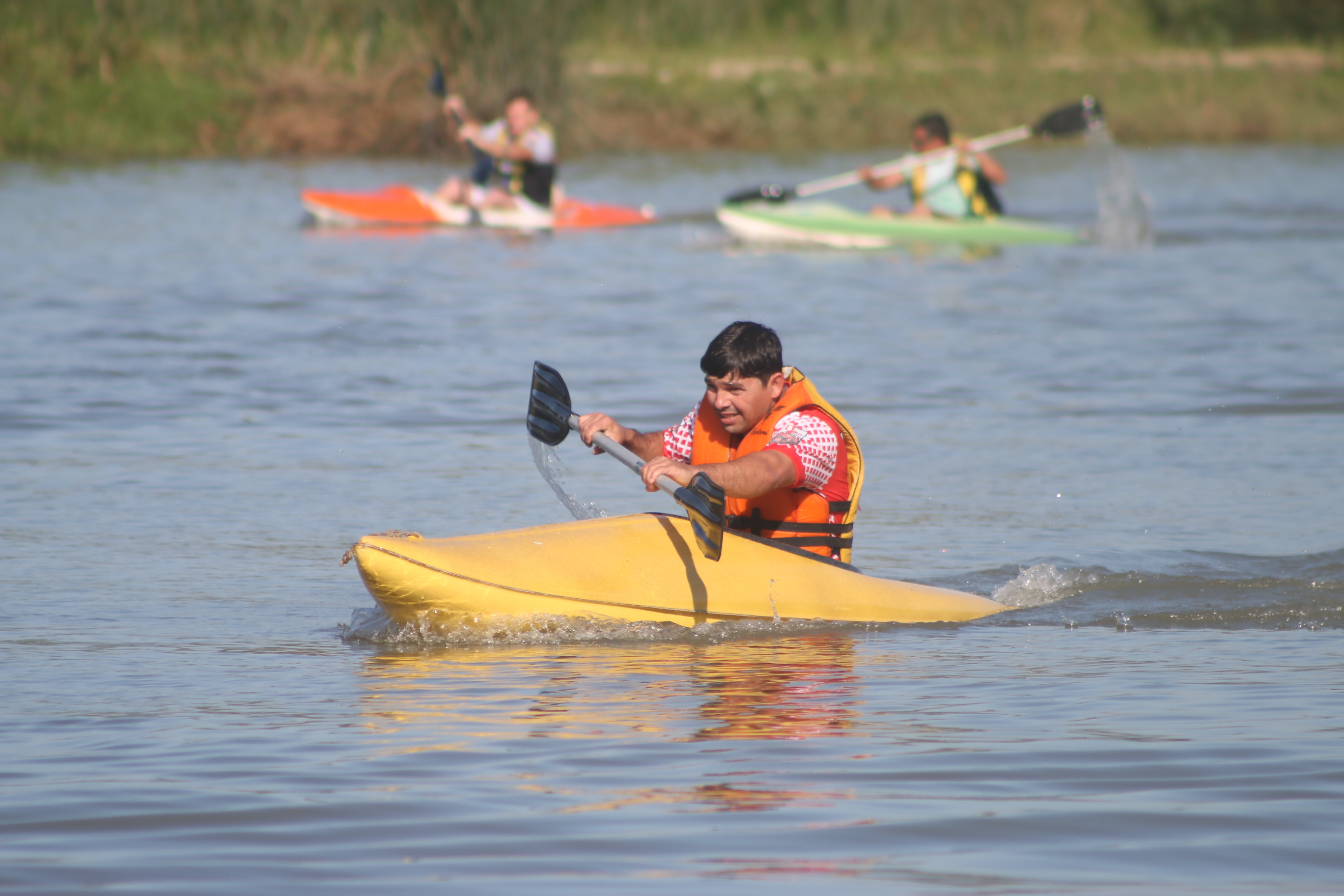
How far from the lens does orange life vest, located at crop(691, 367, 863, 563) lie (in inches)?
199

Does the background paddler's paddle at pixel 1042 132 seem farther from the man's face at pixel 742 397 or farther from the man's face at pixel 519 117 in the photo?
the man's face at pixel 742 397

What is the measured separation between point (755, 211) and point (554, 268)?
1982 mm

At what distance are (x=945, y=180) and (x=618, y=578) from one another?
34.0 ft

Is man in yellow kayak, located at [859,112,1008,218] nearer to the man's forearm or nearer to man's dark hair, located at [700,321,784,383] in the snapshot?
man's dark hair, located at [700,321,784,383]

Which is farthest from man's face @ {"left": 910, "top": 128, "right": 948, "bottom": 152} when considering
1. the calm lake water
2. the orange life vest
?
the orange life vest

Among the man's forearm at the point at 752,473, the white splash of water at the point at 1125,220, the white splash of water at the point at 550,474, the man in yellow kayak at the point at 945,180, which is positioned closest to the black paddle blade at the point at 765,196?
the man in yellow kayak at the point at 945,180

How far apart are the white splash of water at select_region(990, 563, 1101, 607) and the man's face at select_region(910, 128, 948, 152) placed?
866 centimetres

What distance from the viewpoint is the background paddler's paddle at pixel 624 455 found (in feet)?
15.1

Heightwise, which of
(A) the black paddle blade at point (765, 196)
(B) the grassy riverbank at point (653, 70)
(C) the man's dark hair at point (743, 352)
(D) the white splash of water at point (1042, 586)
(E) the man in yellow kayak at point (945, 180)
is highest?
(B) the grassy riverbank at point (653, 70)

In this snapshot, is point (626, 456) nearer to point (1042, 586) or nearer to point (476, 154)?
point (1042, 586)

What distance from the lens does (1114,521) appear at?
6.58 meters

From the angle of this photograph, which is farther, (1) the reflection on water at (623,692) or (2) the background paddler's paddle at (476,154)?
(2) the background paddler's paddle at (476,154)

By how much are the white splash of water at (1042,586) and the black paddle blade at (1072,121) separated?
358 inches

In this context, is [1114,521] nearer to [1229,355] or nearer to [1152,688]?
[1152,688]
